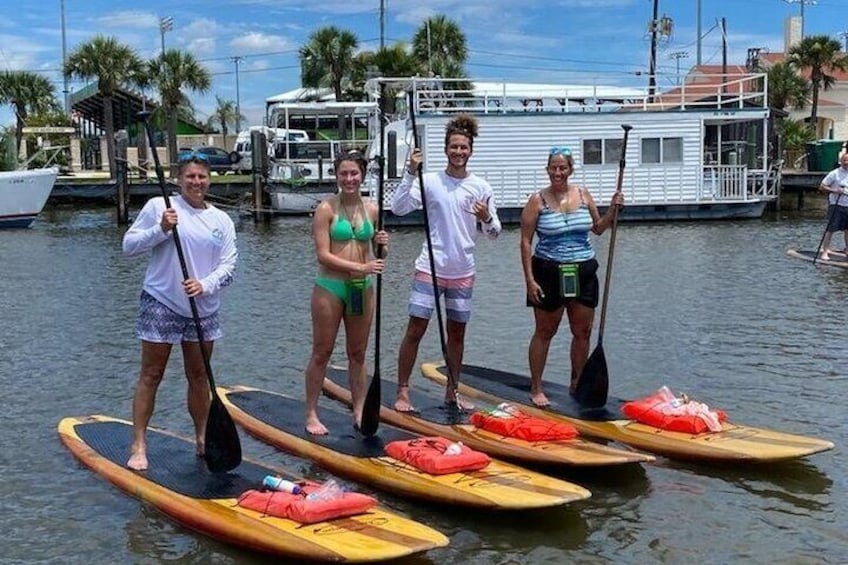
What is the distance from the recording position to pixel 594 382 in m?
7.90

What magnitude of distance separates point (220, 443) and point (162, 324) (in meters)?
0.84

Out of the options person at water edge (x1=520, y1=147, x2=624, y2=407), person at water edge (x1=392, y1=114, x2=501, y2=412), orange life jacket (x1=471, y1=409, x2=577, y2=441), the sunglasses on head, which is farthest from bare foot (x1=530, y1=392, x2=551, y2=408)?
the sunglasses on head

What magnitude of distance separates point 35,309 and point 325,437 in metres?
9.56

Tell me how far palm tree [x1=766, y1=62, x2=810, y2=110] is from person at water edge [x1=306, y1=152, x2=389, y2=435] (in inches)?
2041

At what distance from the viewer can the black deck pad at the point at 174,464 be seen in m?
6.18

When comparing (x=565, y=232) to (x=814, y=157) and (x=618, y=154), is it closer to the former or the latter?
(x=618, y=154)

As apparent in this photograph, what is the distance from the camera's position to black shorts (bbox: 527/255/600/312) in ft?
25.8

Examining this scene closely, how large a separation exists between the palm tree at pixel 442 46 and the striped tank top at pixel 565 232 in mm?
45834

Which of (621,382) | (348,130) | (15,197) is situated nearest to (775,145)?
(348,130)

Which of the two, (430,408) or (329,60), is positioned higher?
(329,60)

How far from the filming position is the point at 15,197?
3231 cm

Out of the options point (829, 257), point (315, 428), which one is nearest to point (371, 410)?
point (315, 428)

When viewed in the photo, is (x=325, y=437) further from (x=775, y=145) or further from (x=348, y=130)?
(x=348, y=130)

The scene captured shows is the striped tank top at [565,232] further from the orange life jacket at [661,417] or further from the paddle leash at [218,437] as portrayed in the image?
the paddle leash at [218,437]
